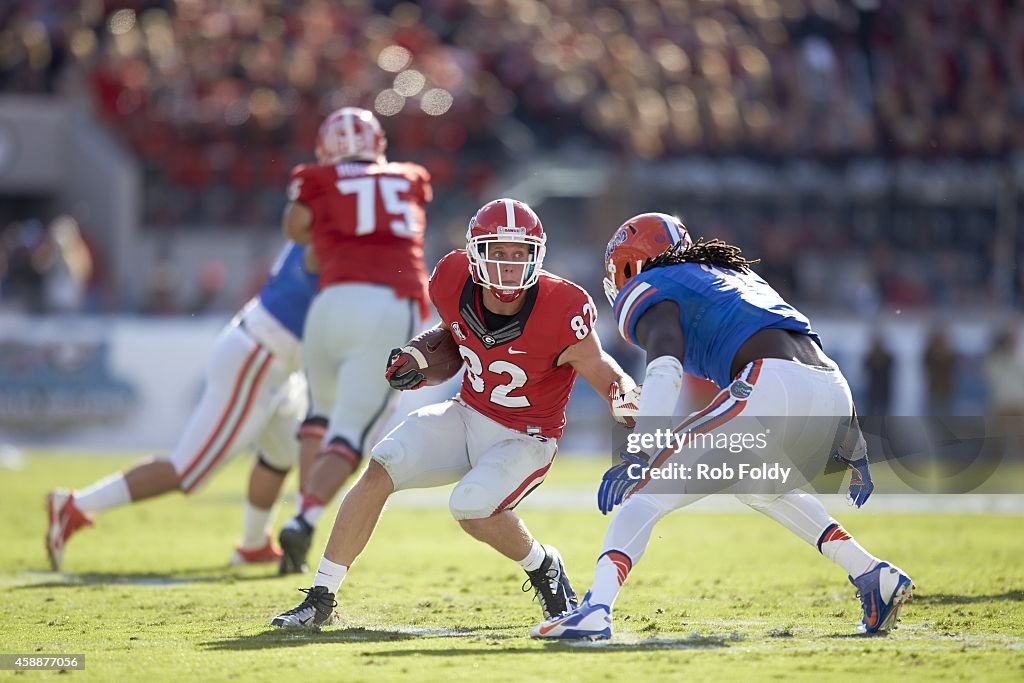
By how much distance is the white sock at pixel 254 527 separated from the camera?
27.5 ft

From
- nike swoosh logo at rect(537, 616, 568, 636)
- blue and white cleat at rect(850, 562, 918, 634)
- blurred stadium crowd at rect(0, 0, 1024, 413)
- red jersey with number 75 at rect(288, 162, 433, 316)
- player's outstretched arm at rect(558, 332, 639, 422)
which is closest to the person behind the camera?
nike swoosh logo at rect(537, 616, 568, 636)

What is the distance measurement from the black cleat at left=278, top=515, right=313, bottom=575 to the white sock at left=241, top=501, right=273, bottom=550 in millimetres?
635

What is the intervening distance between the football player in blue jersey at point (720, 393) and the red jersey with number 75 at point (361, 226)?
239 centimetres

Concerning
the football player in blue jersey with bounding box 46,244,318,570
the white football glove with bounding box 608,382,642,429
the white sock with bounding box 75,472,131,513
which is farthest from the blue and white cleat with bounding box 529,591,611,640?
the white sock with bounding box 75,472,131,513

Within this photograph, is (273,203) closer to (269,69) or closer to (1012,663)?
(269,69)

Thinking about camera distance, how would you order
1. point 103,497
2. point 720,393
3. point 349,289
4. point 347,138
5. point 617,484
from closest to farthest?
point 617,484 < point 720,393 < point 349,289 < point 103,497 < point 347,138

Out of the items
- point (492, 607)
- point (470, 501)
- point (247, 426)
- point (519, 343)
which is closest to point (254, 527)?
point (247, 426)

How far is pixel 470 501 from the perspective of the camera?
5609 millimetres

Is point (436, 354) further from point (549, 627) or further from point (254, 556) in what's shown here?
point (254, 556)

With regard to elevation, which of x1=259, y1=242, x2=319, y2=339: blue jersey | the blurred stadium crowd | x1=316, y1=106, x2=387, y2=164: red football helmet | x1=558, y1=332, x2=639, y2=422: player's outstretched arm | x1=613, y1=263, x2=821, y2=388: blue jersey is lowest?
x1=558, y1=332, x2=639, y2=422: player's outstretched arm

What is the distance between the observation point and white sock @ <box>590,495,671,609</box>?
5.34 m

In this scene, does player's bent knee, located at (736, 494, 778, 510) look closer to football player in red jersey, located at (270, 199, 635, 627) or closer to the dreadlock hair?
football player in red jersey, located at (270, 199, 635, 627)

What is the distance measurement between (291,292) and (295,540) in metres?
1.59

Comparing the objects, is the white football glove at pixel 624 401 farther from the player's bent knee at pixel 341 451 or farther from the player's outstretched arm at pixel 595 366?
the player's bent knee at pixel 341 451
